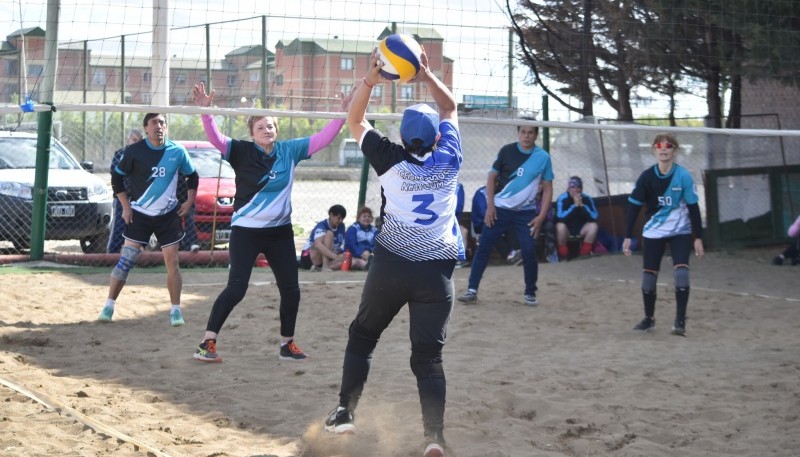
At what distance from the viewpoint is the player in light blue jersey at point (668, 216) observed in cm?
843

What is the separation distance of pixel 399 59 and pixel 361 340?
1408 millimetres

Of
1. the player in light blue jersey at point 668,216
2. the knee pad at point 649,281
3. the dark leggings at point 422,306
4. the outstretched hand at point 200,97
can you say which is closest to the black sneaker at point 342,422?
the dark leggings at point 422,306

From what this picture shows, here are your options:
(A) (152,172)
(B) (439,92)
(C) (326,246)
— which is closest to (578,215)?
(C) (326,246)

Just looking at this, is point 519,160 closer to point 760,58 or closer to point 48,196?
point 760,58

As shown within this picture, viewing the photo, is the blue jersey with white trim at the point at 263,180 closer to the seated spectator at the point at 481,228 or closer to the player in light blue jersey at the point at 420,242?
the player in light blue jersey at the point at 420,242

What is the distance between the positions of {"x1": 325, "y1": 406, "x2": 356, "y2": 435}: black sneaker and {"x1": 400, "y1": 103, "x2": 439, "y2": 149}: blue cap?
141cm

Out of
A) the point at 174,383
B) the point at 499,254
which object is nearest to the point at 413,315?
the point at 174,383

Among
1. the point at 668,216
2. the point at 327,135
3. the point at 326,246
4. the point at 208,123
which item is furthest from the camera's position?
the point at 326,246

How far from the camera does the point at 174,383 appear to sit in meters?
6.45

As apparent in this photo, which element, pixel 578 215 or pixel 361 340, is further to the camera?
pixel 578 215

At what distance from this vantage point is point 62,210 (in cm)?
1337

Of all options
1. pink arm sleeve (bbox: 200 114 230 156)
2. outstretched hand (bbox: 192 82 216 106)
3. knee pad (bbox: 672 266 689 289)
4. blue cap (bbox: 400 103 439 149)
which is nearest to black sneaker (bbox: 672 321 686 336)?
knee pad (bbox: 672 266 689 289)

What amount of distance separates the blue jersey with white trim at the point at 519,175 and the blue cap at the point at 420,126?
508 centimetres

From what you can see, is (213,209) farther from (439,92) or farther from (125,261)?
(439,92)
